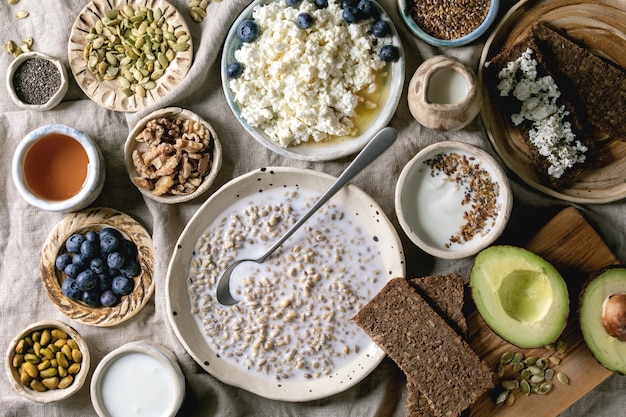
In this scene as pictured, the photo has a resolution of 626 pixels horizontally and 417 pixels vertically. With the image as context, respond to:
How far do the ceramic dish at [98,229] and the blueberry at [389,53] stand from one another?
896 millimetres

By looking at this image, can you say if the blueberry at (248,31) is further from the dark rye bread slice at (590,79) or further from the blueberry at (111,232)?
the dark rye bread slice at (590,79)

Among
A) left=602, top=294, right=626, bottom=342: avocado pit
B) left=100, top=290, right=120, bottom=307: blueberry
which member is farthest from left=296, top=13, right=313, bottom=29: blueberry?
left=602, top=294, right=626, bottom=342: avocado pit

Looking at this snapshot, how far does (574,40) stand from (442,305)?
0.88m

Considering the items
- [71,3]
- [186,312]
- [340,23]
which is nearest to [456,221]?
[340,23]

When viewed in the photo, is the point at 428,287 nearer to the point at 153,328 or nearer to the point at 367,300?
the point at 367,300

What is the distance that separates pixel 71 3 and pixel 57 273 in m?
0.85

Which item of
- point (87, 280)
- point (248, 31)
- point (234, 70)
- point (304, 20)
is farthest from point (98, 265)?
point (304, 20)

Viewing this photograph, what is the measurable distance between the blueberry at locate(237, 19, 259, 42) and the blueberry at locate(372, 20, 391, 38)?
34cm

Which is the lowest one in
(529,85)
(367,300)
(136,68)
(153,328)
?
(153,328)

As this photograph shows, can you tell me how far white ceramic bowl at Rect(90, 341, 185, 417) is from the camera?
191 centimetres

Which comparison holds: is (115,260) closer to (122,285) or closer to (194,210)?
(122,285)

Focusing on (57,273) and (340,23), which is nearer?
(340,23)

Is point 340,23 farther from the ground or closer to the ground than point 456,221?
farther from the ground

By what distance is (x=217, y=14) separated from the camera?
1.98 meters
